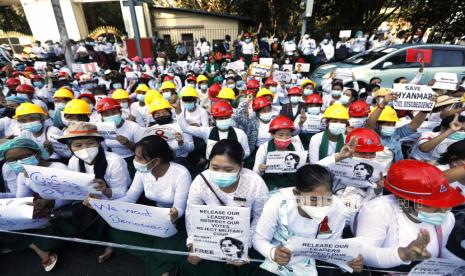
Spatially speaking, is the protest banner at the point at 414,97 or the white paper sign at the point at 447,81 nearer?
the protest banner at the point at 414,97

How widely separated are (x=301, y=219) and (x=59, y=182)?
231 centimetres

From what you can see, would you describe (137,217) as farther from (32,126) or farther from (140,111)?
(140,111)

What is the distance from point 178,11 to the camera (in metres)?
18.7

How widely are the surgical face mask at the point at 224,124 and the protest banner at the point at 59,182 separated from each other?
1.94 m

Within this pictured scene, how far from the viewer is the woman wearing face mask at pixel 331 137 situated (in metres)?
3.37

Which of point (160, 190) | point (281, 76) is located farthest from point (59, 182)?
A: point (281, 76)

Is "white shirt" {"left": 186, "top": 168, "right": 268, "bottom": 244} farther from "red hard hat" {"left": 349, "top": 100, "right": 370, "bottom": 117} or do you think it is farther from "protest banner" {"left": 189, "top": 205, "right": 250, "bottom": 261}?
"red hard hat" {"left": 349, "top": 100, "right": 370, "bottom": 117}

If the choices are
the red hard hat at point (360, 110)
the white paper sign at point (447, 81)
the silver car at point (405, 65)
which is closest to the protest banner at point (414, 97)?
the red hard hat at point (360, 110)

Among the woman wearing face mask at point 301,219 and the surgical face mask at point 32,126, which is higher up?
the surgical face mask at point 32,126

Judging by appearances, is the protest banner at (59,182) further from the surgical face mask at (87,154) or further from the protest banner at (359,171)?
the protest banner at (359,171)

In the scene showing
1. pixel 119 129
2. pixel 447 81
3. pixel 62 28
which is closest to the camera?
pixel 119 129

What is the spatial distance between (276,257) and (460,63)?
10785mm

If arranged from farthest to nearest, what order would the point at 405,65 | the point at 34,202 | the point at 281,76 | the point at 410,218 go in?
the point at 405,65
the point at 281,76
the point at 34,202
the point at 410,218

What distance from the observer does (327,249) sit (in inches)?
66.0
